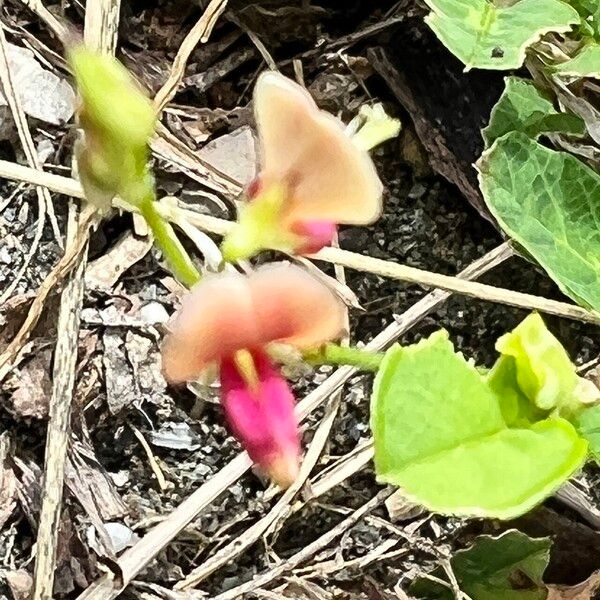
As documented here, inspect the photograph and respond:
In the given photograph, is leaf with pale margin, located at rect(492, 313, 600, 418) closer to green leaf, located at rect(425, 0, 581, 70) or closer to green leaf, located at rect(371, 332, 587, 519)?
green leaf, located at rect(371, 332, 587, 519)

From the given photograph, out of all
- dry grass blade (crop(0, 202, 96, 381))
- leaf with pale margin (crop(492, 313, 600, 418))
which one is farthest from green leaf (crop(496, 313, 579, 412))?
dry grass blade (crop(0, 202, 96, 381))

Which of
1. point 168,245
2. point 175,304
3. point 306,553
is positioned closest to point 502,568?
point 306,553

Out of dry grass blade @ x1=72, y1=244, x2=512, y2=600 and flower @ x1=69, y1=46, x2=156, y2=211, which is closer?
flower @ x1=69, y1=46, x2=156, y2=211

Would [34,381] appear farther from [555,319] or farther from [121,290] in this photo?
[555,319]

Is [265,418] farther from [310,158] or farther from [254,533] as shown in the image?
[254,533]

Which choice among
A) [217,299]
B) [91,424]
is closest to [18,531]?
[91,424]
